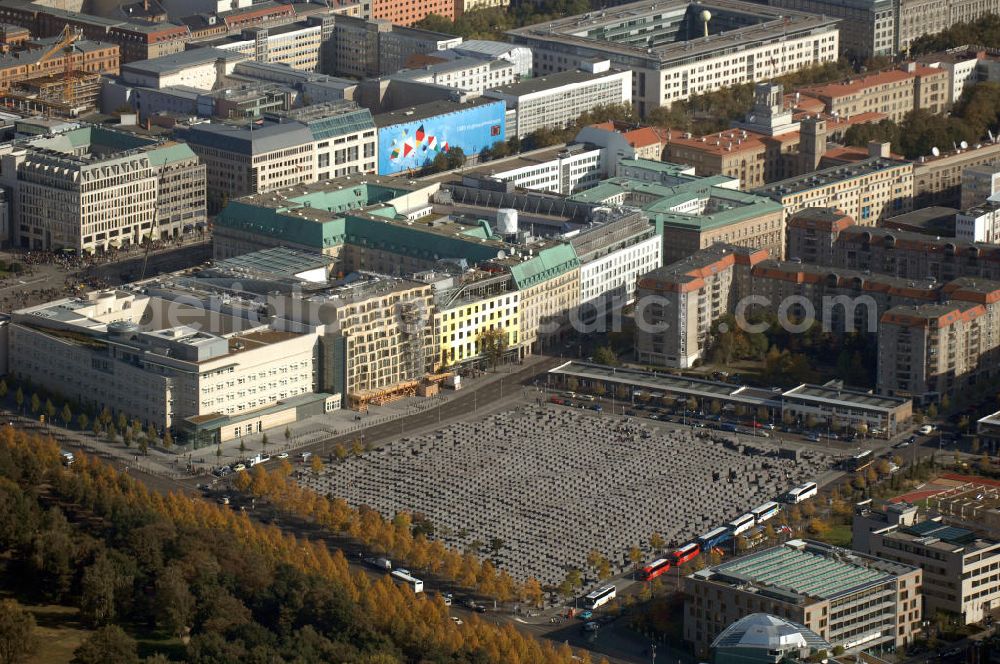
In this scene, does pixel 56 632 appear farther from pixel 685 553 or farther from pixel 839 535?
pixel 839 535

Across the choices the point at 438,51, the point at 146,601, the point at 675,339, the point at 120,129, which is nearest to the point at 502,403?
the point at 675,339

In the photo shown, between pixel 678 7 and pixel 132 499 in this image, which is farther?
pixel 678 7

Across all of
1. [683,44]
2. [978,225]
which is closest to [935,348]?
[978,225]

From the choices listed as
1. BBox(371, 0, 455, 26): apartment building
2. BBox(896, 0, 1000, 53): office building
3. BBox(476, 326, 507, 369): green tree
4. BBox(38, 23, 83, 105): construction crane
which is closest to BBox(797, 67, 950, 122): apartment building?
BBox(896, 0, 1000, 53): office building

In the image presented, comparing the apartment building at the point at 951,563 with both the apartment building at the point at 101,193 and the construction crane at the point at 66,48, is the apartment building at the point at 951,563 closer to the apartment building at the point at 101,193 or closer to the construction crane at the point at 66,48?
the apartment building at the point at 101,193

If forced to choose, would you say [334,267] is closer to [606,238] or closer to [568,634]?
[606,238]

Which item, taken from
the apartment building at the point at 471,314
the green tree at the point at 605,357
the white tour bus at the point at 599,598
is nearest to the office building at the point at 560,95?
the apartment building at the point at 471,314
